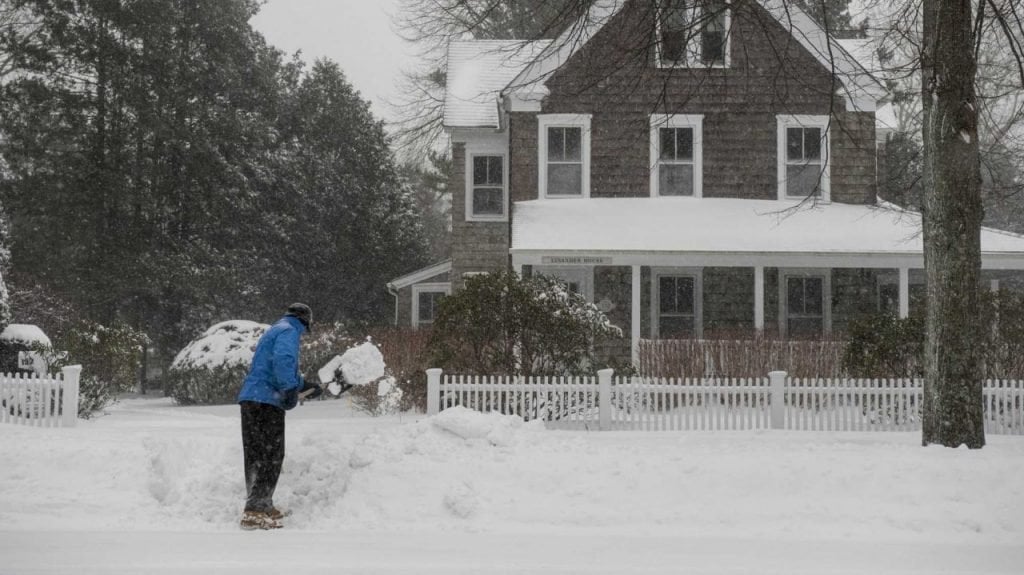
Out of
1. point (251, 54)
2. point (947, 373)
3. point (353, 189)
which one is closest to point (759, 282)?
point (947, 373)

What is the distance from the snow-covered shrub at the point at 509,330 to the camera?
14211mm

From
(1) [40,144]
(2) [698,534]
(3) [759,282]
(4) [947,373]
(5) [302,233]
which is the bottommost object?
(2) [698,534]

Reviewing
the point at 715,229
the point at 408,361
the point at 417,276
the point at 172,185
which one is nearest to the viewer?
the point at 408,361

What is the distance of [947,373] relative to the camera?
A: 10641 millimetres

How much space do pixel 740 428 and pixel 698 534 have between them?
5.92 meters

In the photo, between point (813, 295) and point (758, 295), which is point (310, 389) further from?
point (813, 295)

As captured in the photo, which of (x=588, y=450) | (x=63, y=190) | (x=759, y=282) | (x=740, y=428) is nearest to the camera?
(x=588, y=450)

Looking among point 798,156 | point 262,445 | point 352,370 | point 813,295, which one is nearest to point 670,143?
point 798,156

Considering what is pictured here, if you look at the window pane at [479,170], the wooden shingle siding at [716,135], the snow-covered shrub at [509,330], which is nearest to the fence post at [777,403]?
the snow-covered shrub at [509,330]

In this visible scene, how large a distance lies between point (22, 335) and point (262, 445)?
948 centimetres

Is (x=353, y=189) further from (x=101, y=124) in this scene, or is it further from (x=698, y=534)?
(x=698, y=534)

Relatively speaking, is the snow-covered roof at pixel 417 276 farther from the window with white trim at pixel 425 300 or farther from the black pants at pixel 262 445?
the black pants at pixel 262 445

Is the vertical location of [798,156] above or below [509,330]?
above

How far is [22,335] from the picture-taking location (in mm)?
15820
